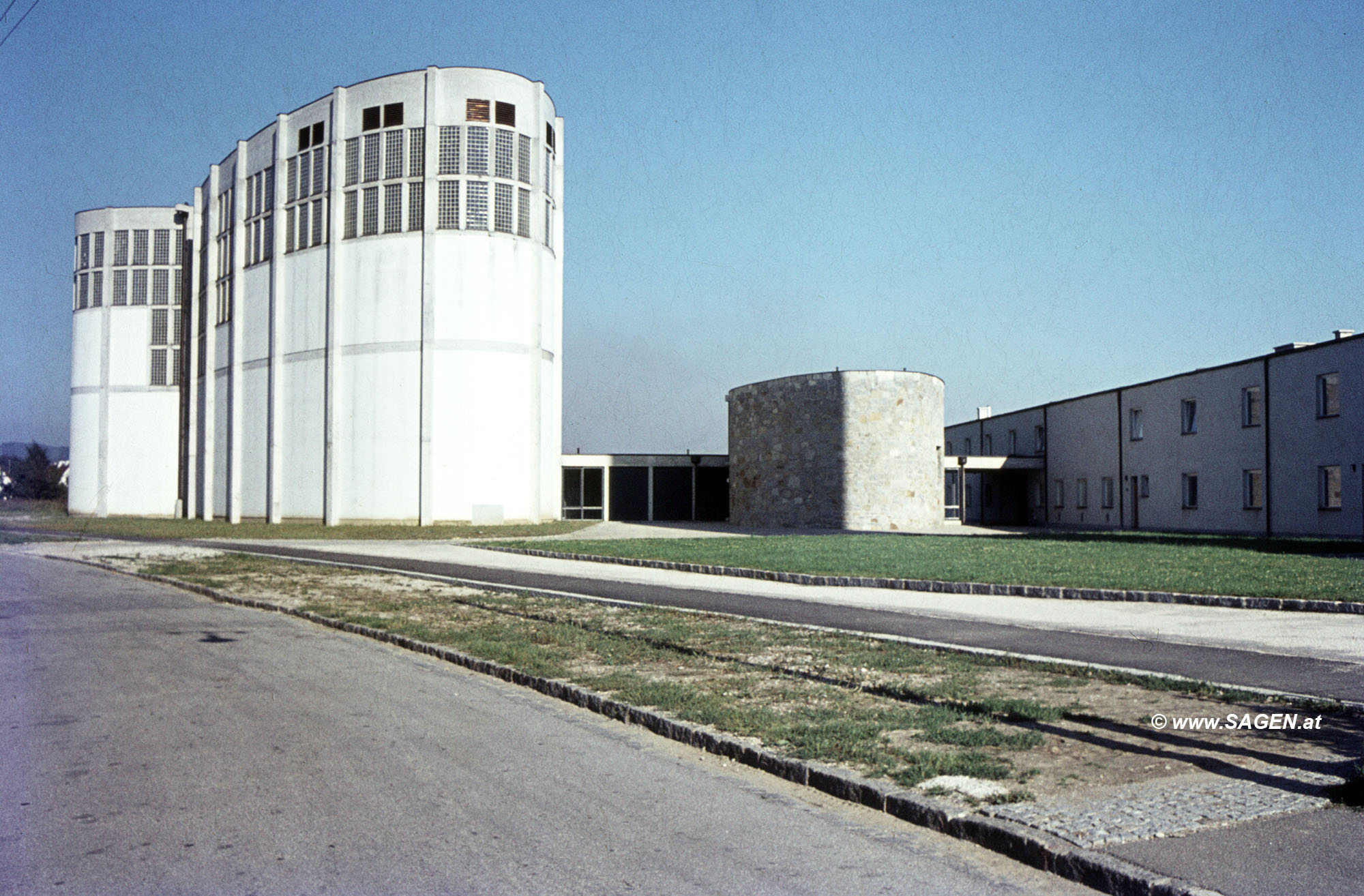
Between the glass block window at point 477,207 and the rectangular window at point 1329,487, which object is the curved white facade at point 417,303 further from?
the rectangular window at point 1329,487

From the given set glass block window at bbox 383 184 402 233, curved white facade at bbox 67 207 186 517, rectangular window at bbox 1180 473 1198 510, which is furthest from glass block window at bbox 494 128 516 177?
rectangular window at bbox 1180 473 1198 510

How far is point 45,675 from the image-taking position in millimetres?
9500

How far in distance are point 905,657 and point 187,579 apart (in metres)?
14.7

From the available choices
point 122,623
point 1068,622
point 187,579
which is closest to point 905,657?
point 1068,622

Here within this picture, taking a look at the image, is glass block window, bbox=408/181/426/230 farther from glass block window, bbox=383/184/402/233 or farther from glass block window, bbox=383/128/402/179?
glass block window, bbox=383/128/402/179

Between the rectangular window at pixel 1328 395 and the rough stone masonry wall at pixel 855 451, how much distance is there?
585 inches

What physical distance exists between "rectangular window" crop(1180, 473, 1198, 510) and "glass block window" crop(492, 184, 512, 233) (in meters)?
30.0

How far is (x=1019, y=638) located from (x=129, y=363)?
65.1 meters

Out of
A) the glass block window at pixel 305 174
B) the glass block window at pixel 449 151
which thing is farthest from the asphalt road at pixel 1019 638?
the glass block window at pixel 305 174

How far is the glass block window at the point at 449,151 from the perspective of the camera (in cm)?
4644

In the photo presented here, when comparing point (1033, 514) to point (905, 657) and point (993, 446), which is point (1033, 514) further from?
point (905, 657)

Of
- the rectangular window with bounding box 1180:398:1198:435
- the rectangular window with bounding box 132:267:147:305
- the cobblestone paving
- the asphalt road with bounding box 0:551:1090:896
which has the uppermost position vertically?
the rectangular window with bounding box 132:267:147:305

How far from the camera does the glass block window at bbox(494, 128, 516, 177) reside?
154 feet

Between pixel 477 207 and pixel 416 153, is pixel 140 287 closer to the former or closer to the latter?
pixel 416 153
